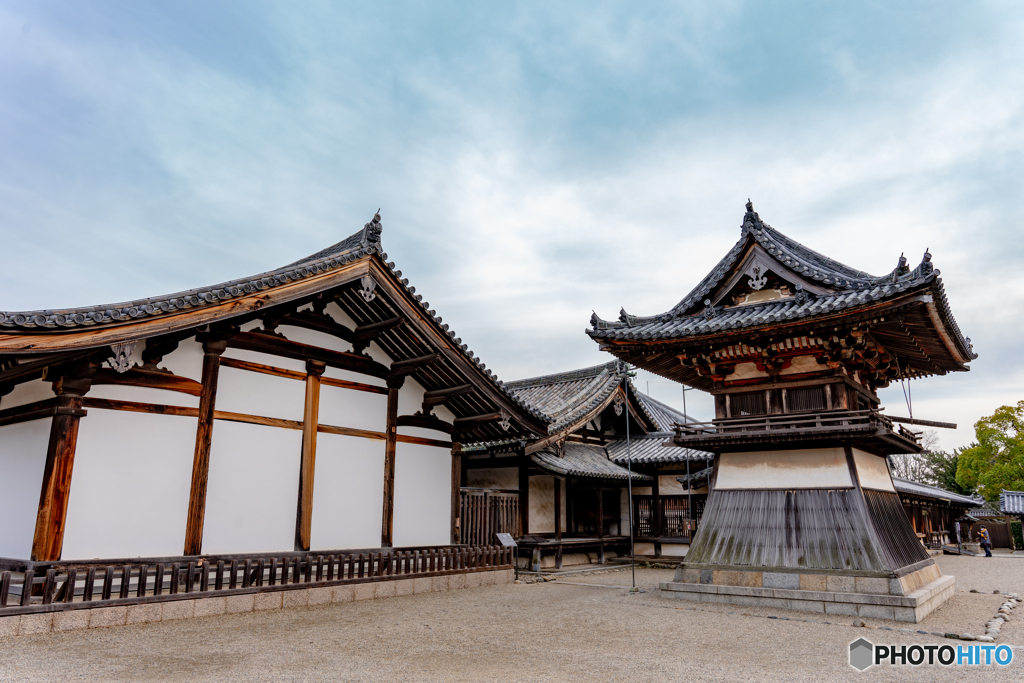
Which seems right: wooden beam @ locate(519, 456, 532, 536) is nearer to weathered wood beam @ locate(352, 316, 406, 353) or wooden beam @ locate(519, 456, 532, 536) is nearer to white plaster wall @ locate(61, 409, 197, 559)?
weathered wood beam @ locate(352, 316, 406, 353)

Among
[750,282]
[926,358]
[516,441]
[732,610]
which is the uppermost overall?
[750,282]

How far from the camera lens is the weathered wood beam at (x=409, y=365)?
41.4 feet

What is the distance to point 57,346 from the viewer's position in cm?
741

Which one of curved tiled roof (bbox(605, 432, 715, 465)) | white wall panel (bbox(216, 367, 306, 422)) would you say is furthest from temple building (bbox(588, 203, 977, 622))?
curved tiled roof (bbox(605, 432, 715, 465))

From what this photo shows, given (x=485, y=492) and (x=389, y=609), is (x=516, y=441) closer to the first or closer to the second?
(x=485, y=492)

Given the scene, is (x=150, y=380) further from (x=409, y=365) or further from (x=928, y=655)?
(x=928, y=655)

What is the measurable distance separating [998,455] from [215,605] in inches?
1838

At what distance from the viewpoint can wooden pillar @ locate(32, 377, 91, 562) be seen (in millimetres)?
7945

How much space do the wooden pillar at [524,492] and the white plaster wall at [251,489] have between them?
8.51 m

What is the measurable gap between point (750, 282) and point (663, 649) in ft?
24.9

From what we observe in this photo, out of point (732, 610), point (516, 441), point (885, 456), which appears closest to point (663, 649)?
point (732, 610)

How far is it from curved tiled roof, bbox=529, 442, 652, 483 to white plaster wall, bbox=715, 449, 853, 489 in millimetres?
6110

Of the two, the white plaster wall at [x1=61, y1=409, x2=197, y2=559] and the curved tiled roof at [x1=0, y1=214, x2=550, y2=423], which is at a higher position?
the curved tiled roof at [x1=0, y1=214, x2=550, y2=423]

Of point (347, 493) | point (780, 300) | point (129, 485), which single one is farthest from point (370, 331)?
point (780, 300)
